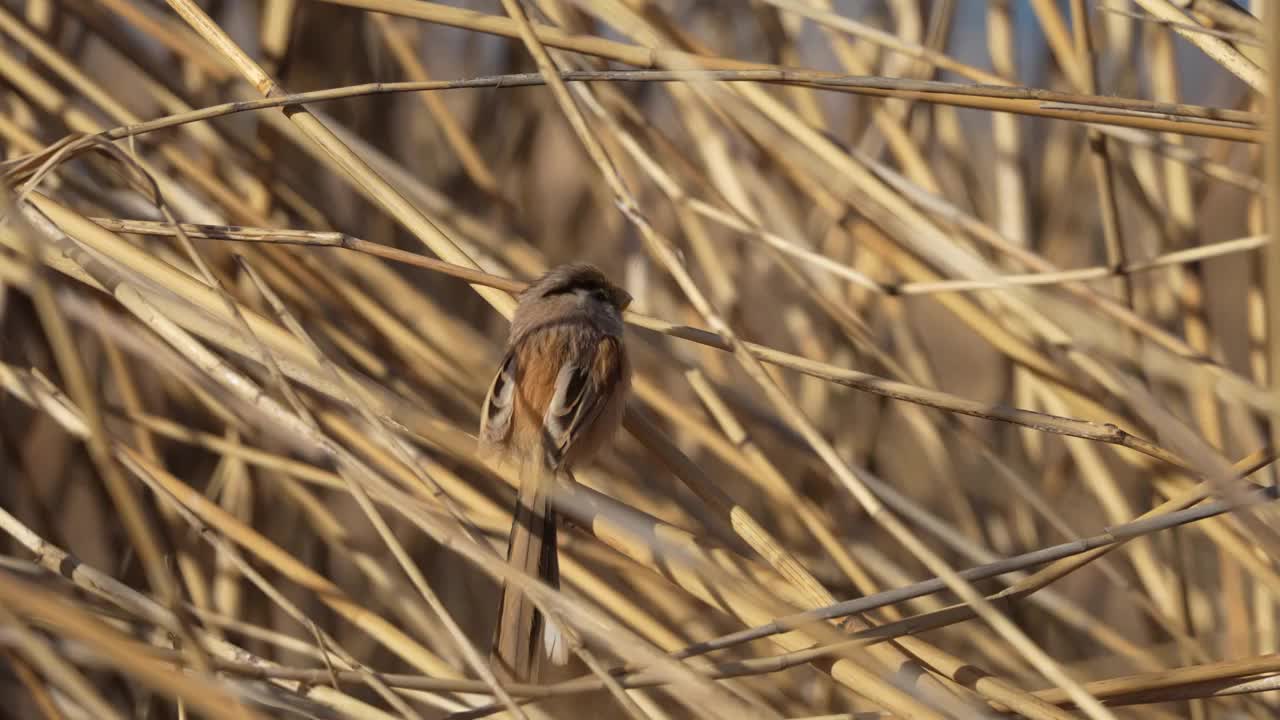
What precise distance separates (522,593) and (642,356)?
147 cm

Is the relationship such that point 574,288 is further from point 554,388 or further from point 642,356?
point 642,356

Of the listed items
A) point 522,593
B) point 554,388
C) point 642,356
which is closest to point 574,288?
point 554,388

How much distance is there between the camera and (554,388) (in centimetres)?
216

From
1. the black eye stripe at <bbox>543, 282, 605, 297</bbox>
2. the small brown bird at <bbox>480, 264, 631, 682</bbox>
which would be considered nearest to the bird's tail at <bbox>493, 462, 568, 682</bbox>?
the small brown bird at <bbox>480, 264, 631, 682</bbox>

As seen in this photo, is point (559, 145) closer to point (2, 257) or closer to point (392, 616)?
point (392, 616)

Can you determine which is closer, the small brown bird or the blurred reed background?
the blurred reed background

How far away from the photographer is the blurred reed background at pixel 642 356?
1.29 metres

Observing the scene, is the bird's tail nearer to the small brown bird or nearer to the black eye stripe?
the small brown bird

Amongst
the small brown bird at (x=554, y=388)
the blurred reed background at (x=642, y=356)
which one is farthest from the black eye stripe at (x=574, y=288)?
the blurred reed background at (x=642, y=356)

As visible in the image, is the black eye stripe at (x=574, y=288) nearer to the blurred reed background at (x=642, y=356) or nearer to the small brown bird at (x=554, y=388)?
the small brown bird at (x=554, y=388)

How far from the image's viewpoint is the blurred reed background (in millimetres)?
1287

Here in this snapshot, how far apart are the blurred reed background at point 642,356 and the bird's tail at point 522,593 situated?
7 cm

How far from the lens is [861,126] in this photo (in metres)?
2.73

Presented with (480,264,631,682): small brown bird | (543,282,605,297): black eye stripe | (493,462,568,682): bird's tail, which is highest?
(543,282,605,297): black eye stripe
